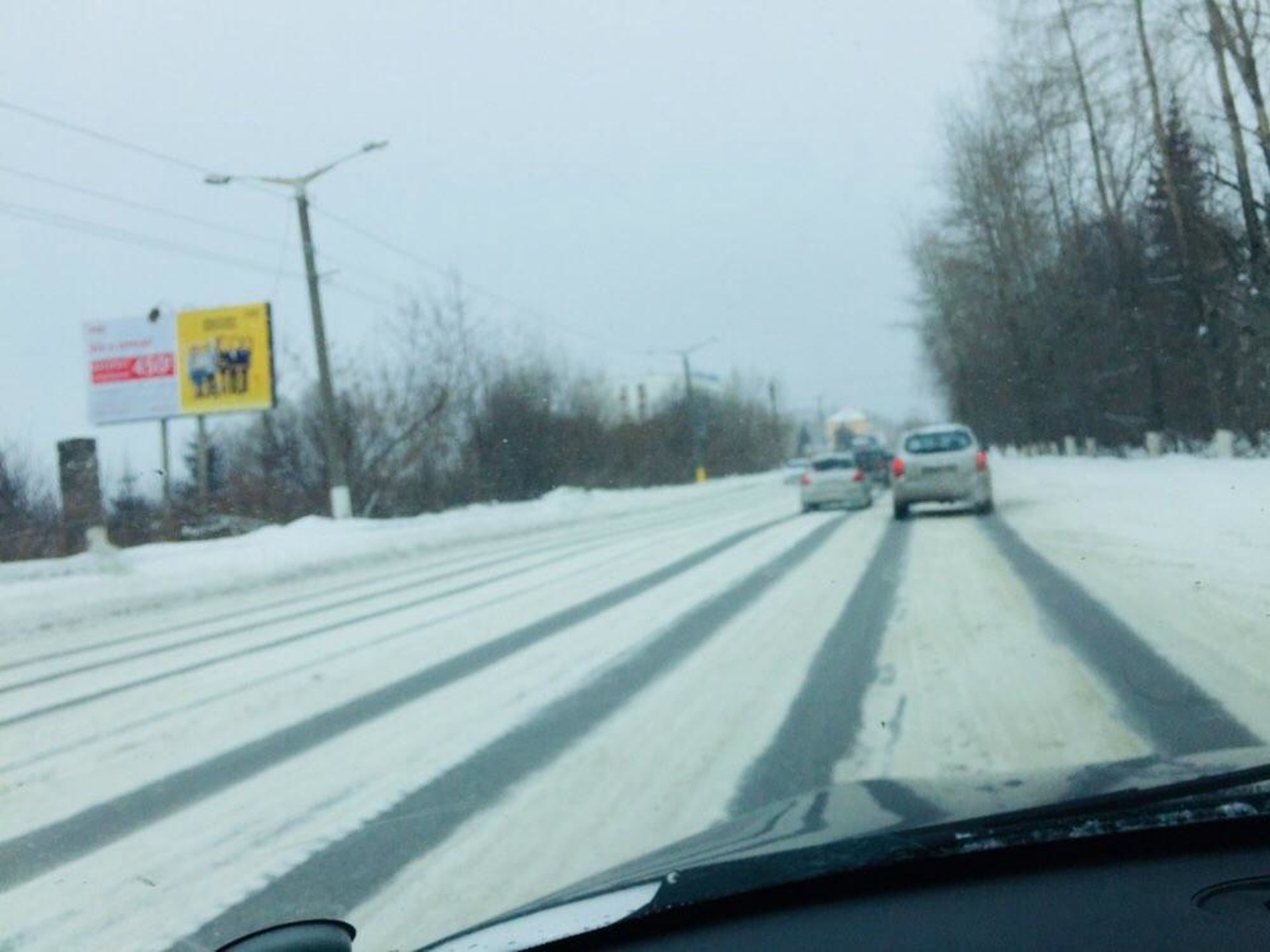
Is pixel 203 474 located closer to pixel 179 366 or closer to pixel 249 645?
pixel 249 645

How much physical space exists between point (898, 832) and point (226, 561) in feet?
→ 63.8

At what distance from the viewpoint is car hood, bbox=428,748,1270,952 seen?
2484 millimetres

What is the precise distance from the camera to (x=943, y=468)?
71.3 ft

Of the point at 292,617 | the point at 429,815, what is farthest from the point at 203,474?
the point at 429,815

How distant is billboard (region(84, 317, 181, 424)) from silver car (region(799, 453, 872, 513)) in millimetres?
15306

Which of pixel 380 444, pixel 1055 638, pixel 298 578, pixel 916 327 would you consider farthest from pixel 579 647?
pixel 916 327

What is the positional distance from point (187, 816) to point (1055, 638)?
5.58m

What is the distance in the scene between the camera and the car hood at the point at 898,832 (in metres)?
2.48

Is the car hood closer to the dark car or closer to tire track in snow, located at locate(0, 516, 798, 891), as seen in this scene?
tire track in snow, located at locate(0, 516, 798, 891)

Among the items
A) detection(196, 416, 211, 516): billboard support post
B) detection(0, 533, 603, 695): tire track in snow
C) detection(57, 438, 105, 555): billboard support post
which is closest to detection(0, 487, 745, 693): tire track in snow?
detection(0, 533, 603, 695): tire track in snow

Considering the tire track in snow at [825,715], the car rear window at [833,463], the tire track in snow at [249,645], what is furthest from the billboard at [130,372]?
the tire track in snow at [825,715]

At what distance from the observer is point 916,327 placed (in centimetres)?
4644

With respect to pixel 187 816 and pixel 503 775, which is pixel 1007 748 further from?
pixel 187 816

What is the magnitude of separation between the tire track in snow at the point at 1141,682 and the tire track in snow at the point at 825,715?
4.20 feet
